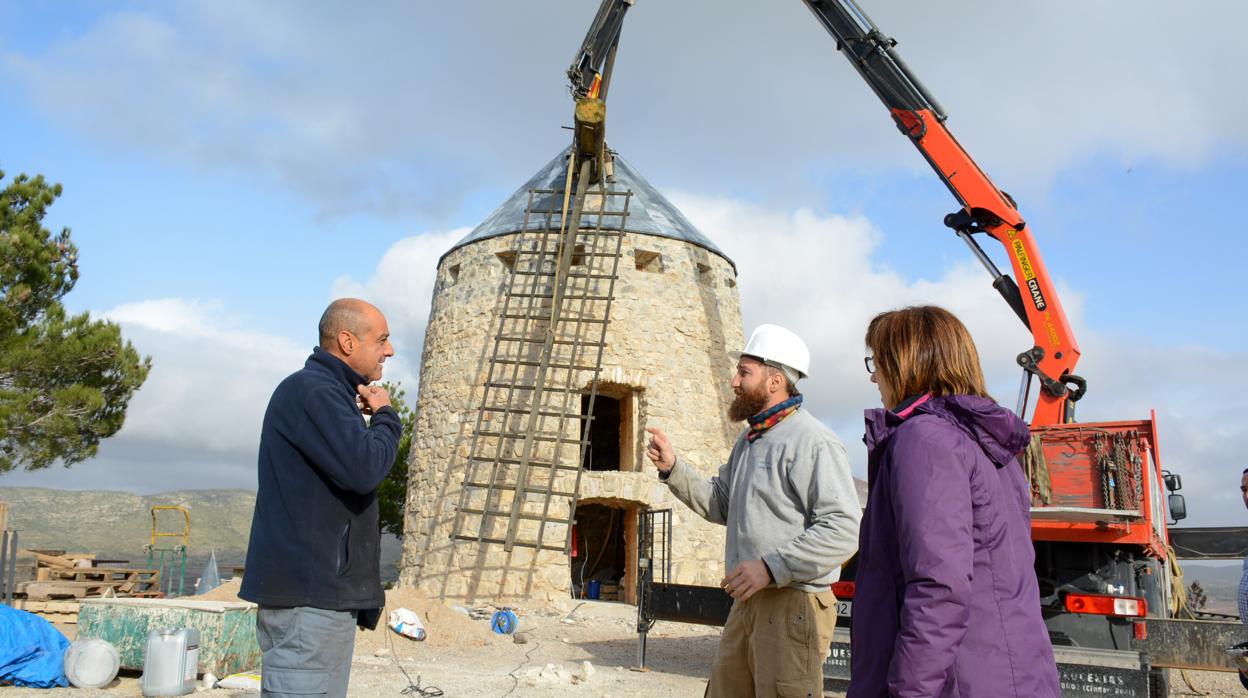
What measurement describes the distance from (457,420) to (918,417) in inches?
410

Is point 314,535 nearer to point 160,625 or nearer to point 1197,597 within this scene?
point 160,625

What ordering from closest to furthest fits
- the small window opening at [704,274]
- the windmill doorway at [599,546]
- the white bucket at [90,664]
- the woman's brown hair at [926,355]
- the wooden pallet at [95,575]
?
the woman's brown hair at [926,355] < the white bucket at [90,664] < the wooden pallet at [95,575] < the small window opening at [704,274] < the windmill doorway at [599,546]

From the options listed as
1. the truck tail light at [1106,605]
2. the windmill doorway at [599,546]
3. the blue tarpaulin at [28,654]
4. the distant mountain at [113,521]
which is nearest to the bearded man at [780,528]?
the truck tail light at [1106,605]

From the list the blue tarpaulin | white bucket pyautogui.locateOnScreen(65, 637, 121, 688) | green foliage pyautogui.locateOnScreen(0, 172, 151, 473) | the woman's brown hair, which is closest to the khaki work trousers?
the woman's brown hair

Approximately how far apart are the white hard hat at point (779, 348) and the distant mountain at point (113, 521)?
6018cm

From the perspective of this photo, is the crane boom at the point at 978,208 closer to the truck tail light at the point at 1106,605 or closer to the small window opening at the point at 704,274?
the truck tail light at the point at 1106,605

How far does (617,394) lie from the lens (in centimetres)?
1248

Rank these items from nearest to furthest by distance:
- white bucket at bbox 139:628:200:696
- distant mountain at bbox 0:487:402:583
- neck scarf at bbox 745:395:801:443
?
neck scarf at bbox 745:395:801:443, white bucket at bbox 139:628:200:696, distant mountain at bbox 0:487:402:583

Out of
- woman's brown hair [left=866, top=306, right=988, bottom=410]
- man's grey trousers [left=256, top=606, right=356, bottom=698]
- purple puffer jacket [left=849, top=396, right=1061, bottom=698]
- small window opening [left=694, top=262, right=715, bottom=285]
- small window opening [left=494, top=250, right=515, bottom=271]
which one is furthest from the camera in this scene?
small window opening [left=694, top=262, right=715, bottom=285]

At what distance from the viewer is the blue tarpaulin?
5.45 m

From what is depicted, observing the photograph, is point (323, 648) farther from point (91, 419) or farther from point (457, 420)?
point (91, 419)

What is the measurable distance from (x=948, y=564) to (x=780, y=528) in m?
1.10

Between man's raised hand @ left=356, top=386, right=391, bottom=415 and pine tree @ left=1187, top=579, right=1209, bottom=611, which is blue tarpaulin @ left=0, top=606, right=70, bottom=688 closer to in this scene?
man's raised hand @ left=356, top=386, right=391, bottom=415

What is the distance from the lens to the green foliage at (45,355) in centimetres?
1255
